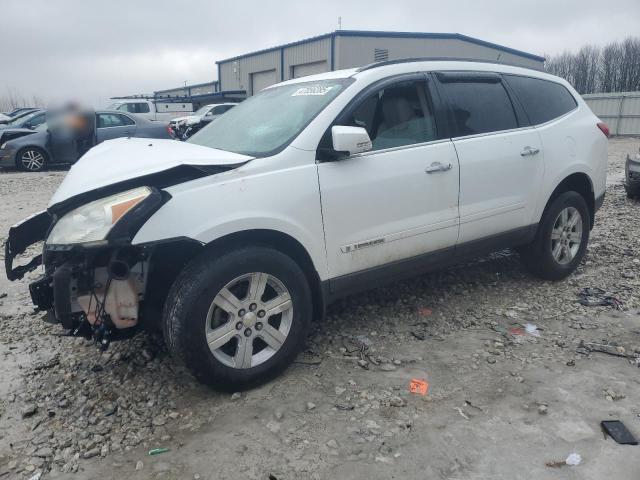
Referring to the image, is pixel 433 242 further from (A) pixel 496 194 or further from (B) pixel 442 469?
(B) pixel 442 469

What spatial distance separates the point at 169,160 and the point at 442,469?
2114mm

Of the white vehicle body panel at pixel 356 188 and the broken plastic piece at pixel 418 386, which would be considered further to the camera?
the broken plastic piece at pixel 418 386

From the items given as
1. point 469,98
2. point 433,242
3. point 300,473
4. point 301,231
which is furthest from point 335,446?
point 469,98

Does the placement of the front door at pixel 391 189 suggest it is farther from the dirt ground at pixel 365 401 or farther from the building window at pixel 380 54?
the building window at pixel 380 54

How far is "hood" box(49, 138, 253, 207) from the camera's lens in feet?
9.18

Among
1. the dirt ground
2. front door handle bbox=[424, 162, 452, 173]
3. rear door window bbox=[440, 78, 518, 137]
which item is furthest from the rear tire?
front door handle bbox=[424, 162, 452, 173]

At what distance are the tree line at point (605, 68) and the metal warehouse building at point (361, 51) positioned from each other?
35.0ft

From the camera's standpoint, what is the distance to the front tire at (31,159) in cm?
1320

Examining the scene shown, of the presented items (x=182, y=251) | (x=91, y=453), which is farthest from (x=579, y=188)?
(x=91, y=453)

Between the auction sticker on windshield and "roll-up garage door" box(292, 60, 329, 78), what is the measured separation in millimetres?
24570

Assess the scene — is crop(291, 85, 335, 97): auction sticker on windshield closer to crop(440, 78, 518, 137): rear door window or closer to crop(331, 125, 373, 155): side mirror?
crop(331, 125, 373, 155): side mirror

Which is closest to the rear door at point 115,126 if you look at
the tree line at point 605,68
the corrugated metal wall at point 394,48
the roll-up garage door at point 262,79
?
the corrugated metal wall at point 394,48

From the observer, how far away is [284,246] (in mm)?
3162

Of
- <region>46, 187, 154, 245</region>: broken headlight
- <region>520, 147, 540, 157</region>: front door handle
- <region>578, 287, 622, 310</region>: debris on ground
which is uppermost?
<region>520, 147, 540, 157</region>: front door handle
